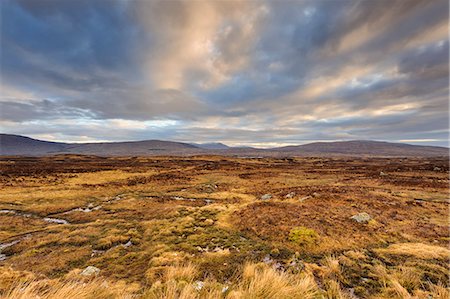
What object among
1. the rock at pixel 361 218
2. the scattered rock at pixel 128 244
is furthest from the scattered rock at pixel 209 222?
the rock at pixel 361 218

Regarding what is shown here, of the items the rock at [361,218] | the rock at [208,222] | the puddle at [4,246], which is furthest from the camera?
the rock at [208,222]

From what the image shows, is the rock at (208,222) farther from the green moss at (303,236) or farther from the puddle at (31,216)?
the puddle at (31,216)

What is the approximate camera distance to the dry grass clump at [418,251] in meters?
9.23

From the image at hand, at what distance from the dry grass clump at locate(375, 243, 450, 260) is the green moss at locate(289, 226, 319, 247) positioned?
263 cm

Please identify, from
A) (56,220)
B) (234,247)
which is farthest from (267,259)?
(56,220)

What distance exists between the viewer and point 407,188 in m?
27.8

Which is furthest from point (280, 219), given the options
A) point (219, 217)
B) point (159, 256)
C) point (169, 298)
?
point (169, 298)

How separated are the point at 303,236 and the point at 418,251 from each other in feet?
15.1

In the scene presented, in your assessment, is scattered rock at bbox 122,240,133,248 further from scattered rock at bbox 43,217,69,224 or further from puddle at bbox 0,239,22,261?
scattered rock at bbox 43,217,69,224

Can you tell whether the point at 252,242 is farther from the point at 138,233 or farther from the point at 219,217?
the point at 138,233

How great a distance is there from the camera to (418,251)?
9.64 m

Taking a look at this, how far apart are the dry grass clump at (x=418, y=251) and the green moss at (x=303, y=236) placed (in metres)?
2.63

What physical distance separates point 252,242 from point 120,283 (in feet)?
20.8

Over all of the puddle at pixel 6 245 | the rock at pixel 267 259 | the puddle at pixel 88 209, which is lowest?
the puddle at pixel 88 209
